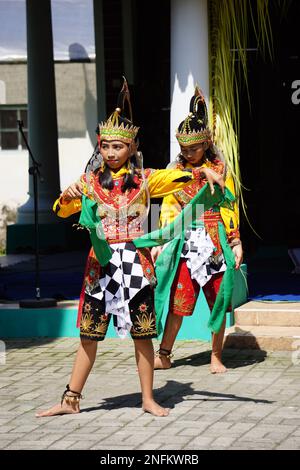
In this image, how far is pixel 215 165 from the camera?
780 centimetres

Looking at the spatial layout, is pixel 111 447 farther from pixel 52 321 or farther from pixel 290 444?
pixel 52 321

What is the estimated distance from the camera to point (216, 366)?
795 cm

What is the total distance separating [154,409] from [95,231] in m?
1.11

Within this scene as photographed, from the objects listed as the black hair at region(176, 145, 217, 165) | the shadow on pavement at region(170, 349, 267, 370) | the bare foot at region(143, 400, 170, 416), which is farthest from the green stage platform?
the bare foot at region(143, 400, 170, 416)

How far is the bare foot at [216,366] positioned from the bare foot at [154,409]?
1208 mm

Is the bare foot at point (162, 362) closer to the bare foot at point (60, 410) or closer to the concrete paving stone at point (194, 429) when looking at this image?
the bare foot at point (60, 410)

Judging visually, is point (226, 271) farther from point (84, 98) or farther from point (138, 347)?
point (84, 98)

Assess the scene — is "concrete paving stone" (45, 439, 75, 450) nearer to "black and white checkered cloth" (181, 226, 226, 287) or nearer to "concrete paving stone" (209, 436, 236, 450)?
"concrete paving stone" (209, 436, 236, 450)

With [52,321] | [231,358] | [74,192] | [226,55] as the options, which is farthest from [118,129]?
[52,321]

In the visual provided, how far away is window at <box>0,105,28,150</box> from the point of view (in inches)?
991

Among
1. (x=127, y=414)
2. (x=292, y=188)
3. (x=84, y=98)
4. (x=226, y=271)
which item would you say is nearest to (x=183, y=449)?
(x=127, y=414)

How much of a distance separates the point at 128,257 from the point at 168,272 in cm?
134

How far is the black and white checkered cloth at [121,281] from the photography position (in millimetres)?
6660

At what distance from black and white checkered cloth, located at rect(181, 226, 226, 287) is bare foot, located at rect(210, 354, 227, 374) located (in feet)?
1.73
